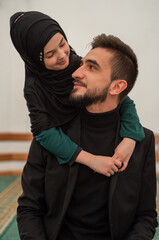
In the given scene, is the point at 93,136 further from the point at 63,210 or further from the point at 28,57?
the point at 28,57

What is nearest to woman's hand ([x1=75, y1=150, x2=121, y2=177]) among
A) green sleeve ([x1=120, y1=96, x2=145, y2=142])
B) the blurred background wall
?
green sleeve ([x1=120, y1=96, x2=145, y2=142])

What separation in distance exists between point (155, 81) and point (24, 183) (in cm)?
359

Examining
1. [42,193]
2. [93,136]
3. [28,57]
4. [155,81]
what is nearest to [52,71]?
[28,57]

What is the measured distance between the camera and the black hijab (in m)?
1.09

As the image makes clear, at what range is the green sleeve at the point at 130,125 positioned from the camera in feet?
3.54

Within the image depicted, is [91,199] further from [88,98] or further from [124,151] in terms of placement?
[88,98]

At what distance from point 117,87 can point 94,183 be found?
476 mm

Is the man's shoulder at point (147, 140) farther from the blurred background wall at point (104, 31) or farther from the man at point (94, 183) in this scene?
the blurred background wall at point (104, 31)

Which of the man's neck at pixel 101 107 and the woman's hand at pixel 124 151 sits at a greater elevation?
the man's neck at pixel 101 107

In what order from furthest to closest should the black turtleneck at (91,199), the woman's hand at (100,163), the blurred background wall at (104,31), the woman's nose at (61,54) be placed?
1. the blurred background wall at (104,31)
2. the woman's nose at (61,54)
3. the black turtleneck at (91,199)
4. the woman's hand at (100,163)

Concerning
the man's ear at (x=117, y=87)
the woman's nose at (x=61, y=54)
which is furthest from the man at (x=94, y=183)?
the woman's nose at (x=61, y=54)

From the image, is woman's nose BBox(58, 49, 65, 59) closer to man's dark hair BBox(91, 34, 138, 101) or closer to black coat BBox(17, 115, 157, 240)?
man's dark hair BBox(91, 34, 138, 101)

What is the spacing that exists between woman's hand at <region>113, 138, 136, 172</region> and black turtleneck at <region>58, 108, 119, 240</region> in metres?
0.08

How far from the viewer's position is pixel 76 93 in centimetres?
107
